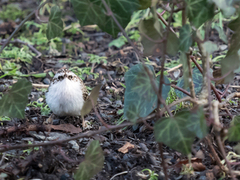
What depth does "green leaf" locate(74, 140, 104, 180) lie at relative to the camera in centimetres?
189

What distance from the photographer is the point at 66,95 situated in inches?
143

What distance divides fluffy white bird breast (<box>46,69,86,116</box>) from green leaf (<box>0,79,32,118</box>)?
1331mm

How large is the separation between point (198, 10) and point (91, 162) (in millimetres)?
1152

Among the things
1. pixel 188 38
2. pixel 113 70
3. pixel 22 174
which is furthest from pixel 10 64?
pixel 188 38

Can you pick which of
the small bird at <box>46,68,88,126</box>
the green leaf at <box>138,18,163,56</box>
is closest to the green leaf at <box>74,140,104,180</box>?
the green leaf at <box>138,18,163,56</box>

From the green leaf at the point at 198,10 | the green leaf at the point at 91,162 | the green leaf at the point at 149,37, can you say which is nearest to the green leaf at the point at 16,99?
the green leaf at the point at 91,162

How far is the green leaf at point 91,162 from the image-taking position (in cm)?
189

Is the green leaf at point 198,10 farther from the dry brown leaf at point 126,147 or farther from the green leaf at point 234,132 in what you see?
the dry brown leaf at point 126,147

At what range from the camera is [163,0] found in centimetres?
182

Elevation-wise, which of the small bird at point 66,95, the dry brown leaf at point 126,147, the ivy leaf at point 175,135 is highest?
the ivy leaf at point 175,135

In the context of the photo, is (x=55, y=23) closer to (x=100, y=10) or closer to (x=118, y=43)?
(x=100, y=10)

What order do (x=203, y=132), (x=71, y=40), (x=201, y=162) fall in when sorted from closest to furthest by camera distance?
(x=203, y=132) < (x=201, y=162) < (x=71, y=40)

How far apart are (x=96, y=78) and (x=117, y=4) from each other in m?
2.71

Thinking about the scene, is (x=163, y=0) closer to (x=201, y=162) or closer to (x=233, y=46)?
(x=233, y=46)
